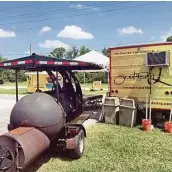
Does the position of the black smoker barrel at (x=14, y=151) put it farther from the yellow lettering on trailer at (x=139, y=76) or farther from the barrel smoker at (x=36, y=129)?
the yellow lettering on trailer at (x=139, y=76)

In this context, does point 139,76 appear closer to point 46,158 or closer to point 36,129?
point 46,158

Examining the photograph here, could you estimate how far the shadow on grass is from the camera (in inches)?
245

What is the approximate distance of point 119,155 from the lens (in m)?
6.94

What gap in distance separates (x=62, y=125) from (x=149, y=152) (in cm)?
240

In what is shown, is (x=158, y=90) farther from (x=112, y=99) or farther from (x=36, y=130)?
(x=36, y=130)

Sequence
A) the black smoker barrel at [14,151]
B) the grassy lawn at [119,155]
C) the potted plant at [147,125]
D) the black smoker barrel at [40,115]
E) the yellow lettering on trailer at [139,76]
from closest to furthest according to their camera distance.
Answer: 1. the black smoker barrel at [14,151]
2. the black smoker barrel at [40,115]
3. the grassy lawn at [119,155]
4. the potted plant at [147,125]
5. the yellow lettering on trailer at [139,76]

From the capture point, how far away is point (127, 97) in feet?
36.1

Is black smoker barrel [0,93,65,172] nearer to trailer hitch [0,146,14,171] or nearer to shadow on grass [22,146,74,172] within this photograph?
trailer hitch [0,146,14,171]

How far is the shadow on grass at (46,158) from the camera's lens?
6.22m

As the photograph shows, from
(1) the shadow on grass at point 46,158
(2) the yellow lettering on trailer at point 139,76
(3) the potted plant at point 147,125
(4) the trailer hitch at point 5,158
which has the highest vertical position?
(2) the yellow lettering on trailer at point 139,76

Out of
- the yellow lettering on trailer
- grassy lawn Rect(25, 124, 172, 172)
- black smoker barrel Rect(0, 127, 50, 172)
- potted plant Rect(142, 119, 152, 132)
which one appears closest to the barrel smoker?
black smoker barrel Rect(0, 127, 50, 172)

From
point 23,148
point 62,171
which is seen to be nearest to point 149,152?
point 62,171

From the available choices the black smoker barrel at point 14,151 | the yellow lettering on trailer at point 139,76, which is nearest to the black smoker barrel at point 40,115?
the black smoker barrel at point 14,151

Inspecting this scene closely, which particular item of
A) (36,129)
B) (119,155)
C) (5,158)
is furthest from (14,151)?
(119,155)
